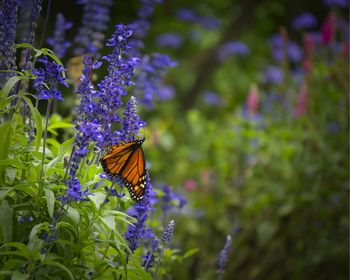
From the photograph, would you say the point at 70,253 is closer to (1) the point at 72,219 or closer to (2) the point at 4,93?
(1) the point at 72,219

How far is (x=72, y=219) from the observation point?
2314mm

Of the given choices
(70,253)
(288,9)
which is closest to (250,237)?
(70,253)

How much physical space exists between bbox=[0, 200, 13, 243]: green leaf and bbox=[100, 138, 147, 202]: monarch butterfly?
42 centimetres

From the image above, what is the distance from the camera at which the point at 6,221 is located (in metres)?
2.30

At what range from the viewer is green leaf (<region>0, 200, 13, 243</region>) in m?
2.30

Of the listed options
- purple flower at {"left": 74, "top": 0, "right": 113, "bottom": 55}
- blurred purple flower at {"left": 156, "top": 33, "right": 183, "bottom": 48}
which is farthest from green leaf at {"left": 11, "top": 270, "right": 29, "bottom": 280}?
blurred purple flower at {"left": 156, "top": 33, "right": 183, "bottom": 48}

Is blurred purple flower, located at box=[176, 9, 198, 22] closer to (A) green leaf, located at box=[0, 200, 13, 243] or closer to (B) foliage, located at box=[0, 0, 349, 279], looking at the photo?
(B) foliage, located at box=[0, 0, 349, 279]

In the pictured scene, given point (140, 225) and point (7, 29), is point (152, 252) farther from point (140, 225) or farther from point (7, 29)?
point (7, 29)

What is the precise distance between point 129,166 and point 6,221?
1.81 feet

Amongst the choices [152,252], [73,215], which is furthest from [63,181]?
[152,252]

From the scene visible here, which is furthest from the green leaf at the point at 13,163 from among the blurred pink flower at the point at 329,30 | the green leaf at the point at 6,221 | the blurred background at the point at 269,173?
the blurred pink flower at the point at 329,30

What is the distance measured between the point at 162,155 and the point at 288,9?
161 inches

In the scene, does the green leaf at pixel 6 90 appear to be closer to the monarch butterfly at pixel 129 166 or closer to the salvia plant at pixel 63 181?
the salvia plant at pixel 63 181

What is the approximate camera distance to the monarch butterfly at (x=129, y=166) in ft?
8.11
